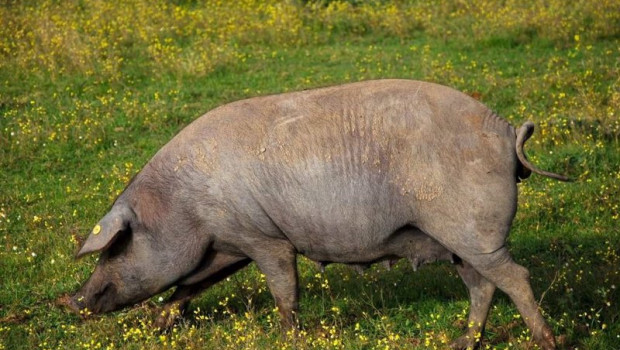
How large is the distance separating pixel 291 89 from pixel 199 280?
212 inches

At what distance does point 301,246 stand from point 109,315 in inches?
63.5

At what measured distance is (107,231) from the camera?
19.3 feet

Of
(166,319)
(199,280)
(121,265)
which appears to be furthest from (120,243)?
(166,319)

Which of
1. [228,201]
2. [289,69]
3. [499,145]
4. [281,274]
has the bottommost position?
[289,69]

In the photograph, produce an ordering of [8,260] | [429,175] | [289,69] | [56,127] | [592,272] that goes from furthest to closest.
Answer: [289,69] → [56,127] → [8,260] → [592,272] → [429,175]

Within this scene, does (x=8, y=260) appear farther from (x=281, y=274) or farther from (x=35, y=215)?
(x=281, y=274)

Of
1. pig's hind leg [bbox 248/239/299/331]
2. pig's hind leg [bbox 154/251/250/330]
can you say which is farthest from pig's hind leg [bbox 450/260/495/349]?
pig's hind leg [bbox 154/251/250/330]

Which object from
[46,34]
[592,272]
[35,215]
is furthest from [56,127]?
[592,272]

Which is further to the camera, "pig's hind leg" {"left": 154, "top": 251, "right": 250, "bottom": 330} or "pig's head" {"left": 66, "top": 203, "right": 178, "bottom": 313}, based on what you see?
"pig's hind leg" {"left": 154, "top": 251, "right": 250, "bottom": 330}

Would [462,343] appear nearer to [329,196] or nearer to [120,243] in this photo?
[329,196]

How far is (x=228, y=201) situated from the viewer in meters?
5.69

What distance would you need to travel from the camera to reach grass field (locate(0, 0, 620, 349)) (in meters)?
6.37

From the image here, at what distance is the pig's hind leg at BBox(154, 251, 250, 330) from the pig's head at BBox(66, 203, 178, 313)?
18 centimetres

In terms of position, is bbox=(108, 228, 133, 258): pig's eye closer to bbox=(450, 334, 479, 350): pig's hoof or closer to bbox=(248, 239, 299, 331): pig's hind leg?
bbox=(248, 239, 299, 331): pig's hind leg
